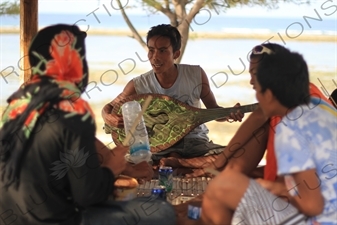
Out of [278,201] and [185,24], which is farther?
[185,24]

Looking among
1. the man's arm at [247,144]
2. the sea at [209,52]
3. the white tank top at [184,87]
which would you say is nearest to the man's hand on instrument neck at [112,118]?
the white tank top at [184,87]

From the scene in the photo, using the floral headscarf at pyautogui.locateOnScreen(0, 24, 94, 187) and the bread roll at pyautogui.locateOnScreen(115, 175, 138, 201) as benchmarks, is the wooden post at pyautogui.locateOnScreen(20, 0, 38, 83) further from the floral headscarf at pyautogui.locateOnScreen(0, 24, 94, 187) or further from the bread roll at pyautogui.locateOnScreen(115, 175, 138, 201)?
the floral headscarf at pyautogui.locateOnScreen(0, 24, 94, 187)

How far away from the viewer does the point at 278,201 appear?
2465mm

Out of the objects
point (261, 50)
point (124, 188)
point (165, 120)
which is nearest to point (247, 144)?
point (261, 50)

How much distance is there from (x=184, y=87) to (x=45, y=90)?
2019 mm

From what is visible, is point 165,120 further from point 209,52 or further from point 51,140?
point 209,52

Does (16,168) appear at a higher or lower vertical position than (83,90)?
lower

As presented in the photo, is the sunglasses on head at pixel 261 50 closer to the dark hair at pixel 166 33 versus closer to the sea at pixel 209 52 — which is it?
the dark hair at pixel 166 33

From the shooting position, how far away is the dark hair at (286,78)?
239cm

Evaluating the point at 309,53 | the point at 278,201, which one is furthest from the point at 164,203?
the point at 309,53

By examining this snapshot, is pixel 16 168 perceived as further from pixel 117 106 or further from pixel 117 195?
pixel 117 106

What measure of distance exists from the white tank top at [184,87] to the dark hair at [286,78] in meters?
1.76

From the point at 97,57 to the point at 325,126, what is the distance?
15770 millimetres

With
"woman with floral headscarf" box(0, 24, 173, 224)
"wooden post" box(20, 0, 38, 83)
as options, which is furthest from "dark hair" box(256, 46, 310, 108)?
"wooden post" box(20, 0, 38, 83)
